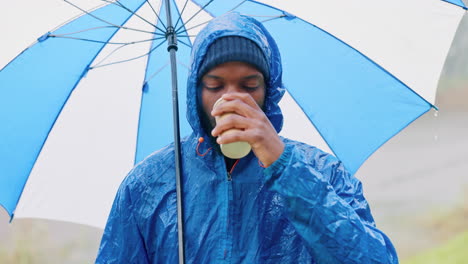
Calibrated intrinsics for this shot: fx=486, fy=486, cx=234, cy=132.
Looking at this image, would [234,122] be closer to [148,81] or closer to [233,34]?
[233,34]

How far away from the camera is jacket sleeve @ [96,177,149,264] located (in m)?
1.13

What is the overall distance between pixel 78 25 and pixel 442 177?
3883 mm

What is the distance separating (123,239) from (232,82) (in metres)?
0.45

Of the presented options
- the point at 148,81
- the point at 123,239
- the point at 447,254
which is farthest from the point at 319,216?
the point at 447,254

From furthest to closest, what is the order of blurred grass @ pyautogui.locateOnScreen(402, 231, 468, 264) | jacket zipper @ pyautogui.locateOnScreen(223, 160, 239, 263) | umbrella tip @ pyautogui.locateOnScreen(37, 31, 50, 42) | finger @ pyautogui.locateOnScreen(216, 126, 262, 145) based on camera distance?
blurred grass @ pyautogui.locateOnScreen(402, 231, 468, 264) < umbrella tip @ pyautogui.locateOnScreen(37, 31, 50, 42) < jacket zipper @ pyautogui.locateOnScreen(223, 160, 239, 263) < finger @ pyautogui.locateOnScreen(216, 126, 262, 145)

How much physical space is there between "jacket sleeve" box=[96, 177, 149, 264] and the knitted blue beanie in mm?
366

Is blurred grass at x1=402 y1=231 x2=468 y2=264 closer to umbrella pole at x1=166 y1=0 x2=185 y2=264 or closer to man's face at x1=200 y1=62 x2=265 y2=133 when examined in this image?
umbrella pole at x1=166 y1=0 x2=185 y2=264

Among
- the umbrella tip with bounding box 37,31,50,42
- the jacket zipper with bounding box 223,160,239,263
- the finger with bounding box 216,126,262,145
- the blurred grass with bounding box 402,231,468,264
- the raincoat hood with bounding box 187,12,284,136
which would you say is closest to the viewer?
the finger with bounding box 216,126,262,145

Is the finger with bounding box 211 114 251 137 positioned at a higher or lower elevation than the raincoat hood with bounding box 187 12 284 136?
lower

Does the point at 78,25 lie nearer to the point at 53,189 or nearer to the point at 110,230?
the point at 53,189

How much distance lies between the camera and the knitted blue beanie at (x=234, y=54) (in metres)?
1.11

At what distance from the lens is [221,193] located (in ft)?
3.76

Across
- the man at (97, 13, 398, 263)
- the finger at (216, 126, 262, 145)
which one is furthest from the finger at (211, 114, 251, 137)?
the man at (97, 13, 398, 263)

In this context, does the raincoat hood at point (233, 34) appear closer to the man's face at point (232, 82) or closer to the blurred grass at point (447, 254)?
the man's face at point (232, 82)
